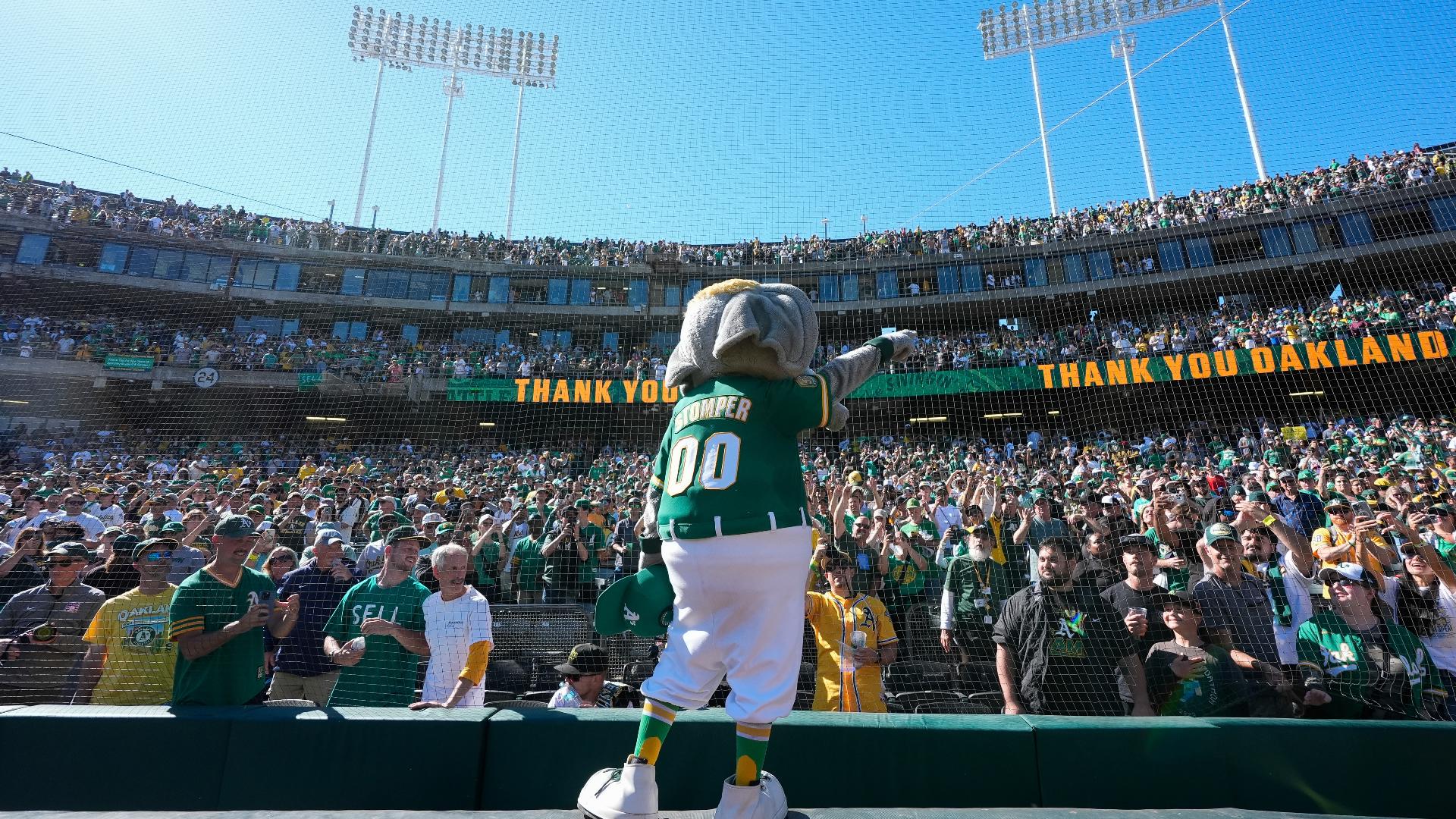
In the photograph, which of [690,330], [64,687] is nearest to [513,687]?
[64,687]

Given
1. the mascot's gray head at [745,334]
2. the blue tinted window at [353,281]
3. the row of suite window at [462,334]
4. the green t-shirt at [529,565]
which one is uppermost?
the blue tinted window at [353,281]

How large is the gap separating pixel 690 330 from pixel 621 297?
75.3 feet

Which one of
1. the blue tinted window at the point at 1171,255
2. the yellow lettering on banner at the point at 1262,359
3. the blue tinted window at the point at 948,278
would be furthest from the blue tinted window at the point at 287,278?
the yellow lettering on banner at the point at 1262,359

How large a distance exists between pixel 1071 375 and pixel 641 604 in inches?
745

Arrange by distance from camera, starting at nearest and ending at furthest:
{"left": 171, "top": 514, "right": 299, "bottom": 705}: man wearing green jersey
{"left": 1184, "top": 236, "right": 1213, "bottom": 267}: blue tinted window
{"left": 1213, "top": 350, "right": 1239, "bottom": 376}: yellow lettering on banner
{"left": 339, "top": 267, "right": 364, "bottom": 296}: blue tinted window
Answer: {"left": 171, "top": 514, "right": 299, "bottom": 705}: man wearing green jersey → {"left": 1213, "top": 350, "right": 1239, "bottom": 376}: yellow lettering on banner → {"left": 1184, "top": 236, "right": 1213, "bottom": 267}: blue tinted window → {"left": 339, "top": 267, "right": 364, "bottom": 296}: blue tinted window

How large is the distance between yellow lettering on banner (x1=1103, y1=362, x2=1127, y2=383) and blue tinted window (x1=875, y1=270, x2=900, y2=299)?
25.6 feet

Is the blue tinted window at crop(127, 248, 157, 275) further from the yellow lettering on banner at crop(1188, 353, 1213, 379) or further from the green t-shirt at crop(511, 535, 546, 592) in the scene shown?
the yellow lettering on banner at crop(1188, 353, 1213, 379)

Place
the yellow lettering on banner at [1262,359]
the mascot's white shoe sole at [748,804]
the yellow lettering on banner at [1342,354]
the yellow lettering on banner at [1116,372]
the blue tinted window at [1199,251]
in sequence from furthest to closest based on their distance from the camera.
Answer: the blue tinted window at [1199,251]
the yellow lettering on banner at [1116,372]
the yellow lettering on banner at [1262,359]
the yellow lettering on banner at [1342,354]
the mascot's white shoe sole at [748,804]

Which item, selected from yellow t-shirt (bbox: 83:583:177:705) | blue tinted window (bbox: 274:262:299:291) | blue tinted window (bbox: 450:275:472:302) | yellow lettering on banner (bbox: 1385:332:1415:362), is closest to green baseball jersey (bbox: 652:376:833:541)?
yellow t-shirt (bbox: 83:583:177:705)

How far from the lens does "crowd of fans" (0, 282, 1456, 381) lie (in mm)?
17734

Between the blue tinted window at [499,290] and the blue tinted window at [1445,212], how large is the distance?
28943 mm

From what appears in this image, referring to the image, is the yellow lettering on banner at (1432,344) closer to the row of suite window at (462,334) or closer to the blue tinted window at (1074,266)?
the blue tinted window at (1074,266)

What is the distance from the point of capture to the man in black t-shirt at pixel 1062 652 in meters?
3.33

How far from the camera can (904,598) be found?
17.5 ft
